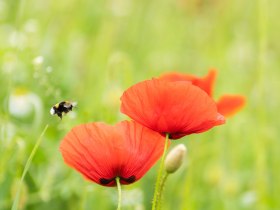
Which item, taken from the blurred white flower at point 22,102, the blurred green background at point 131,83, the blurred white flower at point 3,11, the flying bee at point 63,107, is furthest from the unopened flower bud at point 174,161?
the blurred white flower at point 3,11

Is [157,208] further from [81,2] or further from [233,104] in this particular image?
[81,2]

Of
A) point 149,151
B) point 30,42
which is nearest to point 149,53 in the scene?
point 30,42

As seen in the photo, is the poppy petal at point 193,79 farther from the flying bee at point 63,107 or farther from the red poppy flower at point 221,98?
the flying bee at point 63,107

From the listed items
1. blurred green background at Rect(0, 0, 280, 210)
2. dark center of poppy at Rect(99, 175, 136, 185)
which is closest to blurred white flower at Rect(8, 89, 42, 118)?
blurred green background at Rect(0, 0, 280, 210)

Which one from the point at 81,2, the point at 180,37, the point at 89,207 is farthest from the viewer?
the point at 180,37

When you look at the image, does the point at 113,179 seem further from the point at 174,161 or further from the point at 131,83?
the point at 131,83

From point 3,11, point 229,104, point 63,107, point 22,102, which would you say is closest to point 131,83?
point 22,102
